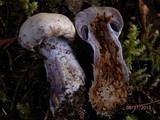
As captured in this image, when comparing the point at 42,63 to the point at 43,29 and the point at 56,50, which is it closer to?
the point at 56,50

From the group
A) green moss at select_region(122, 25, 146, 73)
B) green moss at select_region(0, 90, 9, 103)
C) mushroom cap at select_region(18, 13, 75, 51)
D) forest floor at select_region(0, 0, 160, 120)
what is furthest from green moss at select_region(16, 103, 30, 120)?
green moss at select_region(122, 25, 146, 73)

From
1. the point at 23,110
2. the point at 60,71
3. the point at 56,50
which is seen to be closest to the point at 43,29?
the point at 56,50

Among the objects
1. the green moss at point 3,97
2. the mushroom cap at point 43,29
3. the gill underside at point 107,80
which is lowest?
the green moss at point 3,97

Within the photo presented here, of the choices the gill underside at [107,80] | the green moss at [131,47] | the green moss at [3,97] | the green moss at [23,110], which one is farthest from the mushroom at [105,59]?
the green moss at [3,97]

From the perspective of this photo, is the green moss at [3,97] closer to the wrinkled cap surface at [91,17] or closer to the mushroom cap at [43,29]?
the mushroom cap at [43,29]

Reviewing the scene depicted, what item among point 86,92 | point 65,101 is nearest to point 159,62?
point 86,92

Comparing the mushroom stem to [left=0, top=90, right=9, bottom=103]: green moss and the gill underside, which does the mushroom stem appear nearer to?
the gill underside

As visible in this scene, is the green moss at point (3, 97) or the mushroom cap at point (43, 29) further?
the green moss at point (3, 97)
